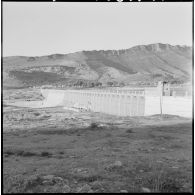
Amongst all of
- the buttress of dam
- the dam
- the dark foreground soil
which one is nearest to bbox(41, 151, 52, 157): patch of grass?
the dark foreground soil

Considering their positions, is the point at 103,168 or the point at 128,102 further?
the point at 128,102

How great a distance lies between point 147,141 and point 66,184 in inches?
506

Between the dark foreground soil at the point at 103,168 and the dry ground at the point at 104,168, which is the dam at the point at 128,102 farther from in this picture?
the dry ground at the point at 104,168

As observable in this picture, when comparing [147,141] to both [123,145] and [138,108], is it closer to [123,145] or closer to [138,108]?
[123,145]

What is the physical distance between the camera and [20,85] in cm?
17975

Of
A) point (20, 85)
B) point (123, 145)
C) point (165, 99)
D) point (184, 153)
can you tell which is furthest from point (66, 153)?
point (20, 85)

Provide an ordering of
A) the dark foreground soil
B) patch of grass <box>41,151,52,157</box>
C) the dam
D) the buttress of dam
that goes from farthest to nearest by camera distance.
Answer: the buttress of dam, the dam, patch of grass <box>41,151,52,157</box>, the dark foreground soil

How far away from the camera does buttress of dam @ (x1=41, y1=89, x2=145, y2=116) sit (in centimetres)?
5322

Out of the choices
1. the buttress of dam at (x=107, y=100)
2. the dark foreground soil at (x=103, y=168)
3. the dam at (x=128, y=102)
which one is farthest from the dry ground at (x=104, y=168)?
the buttress of dam at (x=107, y=100)

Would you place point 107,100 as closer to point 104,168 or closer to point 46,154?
point 46,154

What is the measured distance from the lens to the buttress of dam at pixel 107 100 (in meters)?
53.2

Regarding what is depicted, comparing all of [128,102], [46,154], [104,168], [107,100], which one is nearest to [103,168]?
[104,168]

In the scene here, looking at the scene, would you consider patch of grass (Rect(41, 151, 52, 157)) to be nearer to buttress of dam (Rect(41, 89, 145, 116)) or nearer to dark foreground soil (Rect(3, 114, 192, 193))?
dark foreground soil (Rect(3, 114, 192, 193))

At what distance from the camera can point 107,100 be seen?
6556 centimetres
